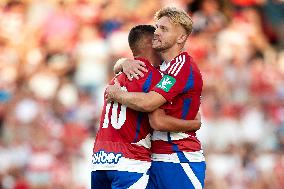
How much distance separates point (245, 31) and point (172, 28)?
30.5 ft

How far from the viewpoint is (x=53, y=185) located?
14523 millimetres

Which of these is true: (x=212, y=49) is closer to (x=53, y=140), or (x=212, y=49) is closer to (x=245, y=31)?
(x=245, y=31)

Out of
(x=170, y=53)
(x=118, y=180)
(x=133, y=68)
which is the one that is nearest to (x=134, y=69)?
(x=133, y=68)

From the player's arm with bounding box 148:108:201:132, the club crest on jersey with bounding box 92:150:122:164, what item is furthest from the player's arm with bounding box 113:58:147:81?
the club crest on jersey with bounding box 92:150:122:164

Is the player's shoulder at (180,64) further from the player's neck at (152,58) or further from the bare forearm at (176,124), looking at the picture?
the bare forearm at (176,124)

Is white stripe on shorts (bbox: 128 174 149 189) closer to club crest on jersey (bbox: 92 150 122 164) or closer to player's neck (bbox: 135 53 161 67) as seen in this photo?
club crest on jersey (bbox: 92 150 122 164)

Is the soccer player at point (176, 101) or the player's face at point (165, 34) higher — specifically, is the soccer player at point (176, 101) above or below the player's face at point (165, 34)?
below

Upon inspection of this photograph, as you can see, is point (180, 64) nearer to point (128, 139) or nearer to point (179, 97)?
point (179, 97)

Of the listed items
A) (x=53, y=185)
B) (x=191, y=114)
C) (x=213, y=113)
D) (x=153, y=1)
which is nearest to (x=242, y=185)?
(x=213, y=113)

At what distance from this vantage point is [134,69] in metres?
8.18

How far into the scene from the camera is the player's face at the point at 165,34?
8180 mm

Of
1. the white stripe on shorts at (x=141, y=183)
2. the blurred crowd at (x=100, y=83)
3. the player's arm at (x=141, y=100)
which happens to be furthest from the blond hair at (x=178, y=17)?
the blurred crowd at (x=100, y=83)

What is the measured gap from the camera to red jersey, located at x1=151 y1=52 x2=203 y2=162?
809cm

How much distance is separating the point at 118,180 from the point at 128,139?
0.36m
